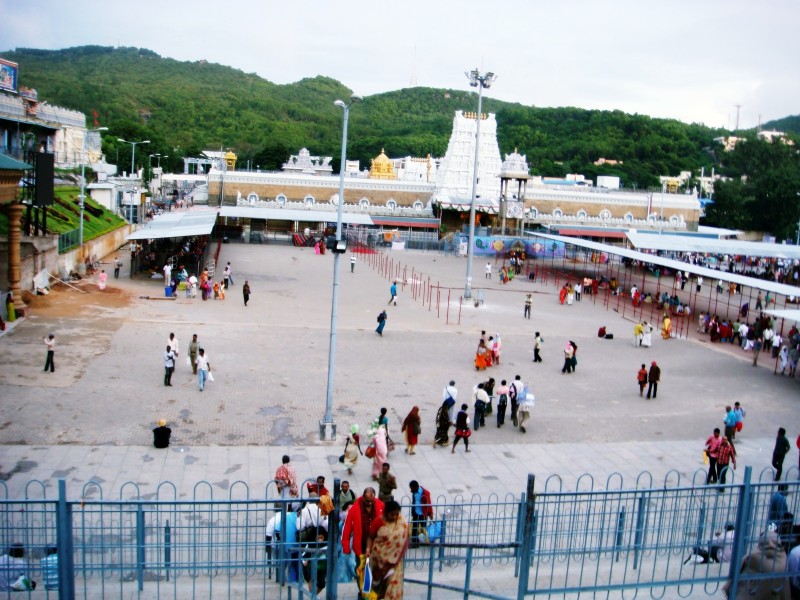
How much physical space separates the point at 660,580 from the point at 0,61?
48268 mm

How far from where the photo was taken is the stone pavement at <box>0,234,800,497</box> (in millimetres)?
12836

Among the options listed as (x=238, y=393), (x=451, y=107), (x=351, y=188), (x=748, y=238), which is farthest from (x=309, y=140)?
(x=238, y=393)

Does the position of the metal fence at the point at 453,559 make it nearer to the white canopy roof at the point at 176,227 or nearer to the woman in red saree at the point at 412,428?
the woman in red saree at the point at 412,428

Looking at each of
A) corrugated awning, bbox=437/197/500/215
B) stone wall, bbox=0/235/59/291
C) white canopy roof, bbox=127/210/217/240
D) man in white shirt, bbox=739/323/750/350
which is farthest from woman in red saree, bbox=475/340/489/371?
corrugated awning, bbox=437/197/500/215

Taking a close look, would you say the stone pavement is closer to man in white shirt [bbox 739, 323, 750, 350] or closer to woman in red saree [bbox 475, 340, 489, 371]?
woman in red saree [bbox 475, 340, 489, 371]

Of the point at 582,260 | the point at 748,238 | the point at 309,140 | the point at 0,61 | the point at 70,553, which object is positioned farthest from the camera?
the point at 309,140

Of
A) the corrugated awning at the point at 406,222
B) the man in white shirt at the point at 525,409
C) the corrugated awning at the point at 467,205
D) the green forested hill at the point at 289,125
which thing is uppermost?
the green forested hill at the point at 289,125

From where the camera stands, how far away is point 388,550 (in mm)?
6566

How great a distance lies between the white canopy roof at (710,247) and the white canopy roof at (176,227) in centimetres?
2490

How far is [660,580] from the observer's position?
25.8ft

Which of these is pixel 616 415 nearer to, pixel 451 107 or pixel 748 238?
pixel 748 238

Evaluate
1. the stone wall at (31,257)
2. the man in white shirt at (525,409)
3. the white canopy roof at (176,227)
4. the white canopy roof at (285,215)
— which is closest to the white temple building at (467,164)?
the white canopy roof at (285,215)

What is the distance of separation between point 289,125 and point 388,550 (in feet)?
439

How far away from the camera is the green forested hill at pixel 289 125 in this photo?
112m
